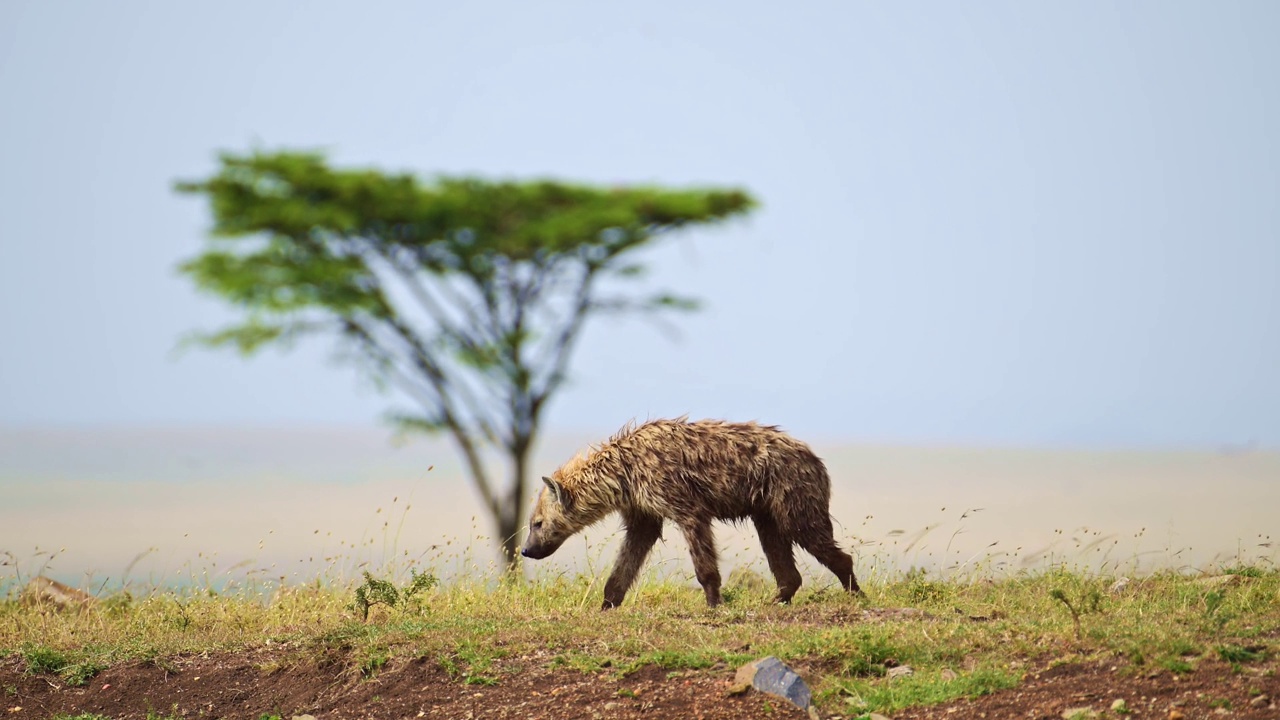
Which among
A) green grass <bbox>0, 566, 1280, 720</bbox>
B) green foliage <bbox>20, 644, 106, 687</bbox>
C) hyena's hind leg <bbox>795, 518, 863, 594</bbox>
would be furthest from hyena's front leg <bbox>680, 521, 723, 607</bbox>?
green foliage <bbox>20, 644, 106, 687</bbox>

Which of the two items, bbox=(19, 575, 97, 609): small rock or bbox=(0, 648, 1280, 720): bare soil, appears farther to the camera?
bbox=(19, 575, 97, 609): small rock

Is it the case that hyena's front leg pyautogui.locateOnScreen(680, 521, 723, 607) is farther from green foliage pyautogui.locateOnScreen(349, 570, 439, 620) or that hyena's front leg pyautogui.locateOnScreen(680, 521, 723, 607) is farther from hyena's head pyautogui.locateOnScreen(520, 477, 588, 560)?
green foliage pyautogui.locateOnScreen(349, 570, 439, 620)

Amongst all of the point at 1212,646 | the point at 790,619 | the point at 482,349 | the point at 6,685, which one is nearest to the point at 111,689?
the point at 6,685

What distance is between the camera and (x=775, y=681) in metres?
7.59

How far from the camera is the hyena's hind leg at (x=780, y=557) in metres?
11.0

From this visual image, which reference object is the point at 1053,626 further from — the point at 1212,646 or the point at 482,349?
the point at 482,349

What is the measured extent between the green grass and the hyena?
40 cm

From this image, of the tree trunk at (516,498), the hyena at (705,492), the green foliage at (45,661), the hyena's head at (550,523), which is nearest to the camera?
the green foliage at (45,661)

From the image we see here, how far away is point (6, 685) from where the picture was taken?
9383mm

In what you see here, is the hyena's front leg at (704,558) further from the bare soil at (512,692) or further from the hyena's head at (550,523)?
the bare soil at (512,692)

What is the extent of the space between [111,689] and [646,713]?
13.2 feet

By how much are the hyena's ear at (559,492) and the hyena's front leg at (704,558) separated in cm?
118

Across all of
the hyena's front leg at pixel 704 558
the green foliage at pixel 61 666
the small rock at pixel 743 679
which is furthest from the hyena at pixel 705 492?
the green foliage at pixel 61 666

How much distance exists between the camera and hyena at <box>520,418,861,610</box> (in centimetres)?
1069
